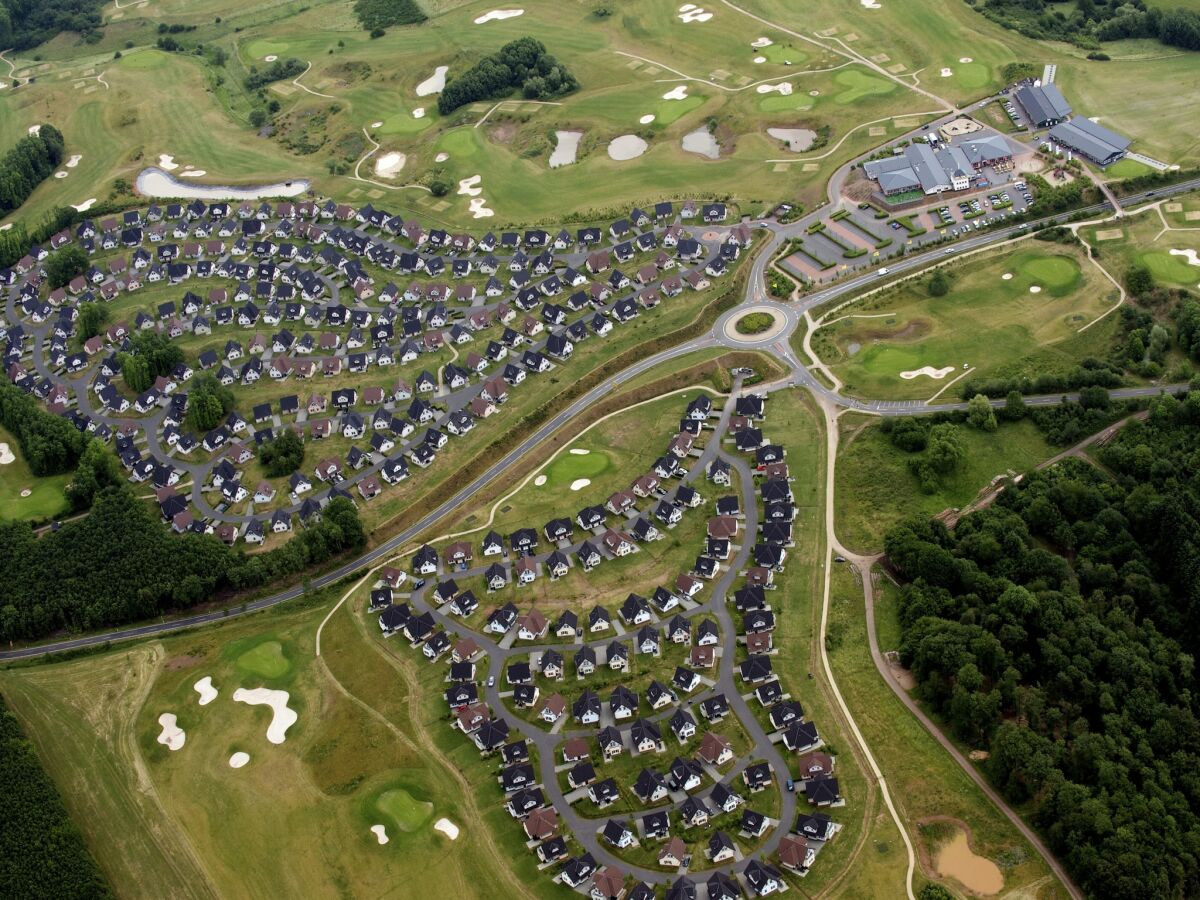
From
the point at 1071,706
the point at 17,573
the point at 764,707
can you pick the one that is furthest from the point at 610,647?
the point at 17,573

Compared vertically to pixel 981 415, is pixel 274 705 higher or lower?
lower

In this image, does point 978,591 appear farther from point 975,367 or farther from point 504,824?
point 504,824

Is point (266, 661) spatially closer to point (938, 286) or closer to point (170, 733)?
point (170, 733)

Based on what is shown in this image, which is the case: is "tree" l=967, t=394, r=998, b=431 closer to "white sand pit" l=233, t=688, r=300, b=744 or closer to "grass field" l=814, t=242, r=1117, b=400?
"grass field" l=814, t=242, r=1117, b=400

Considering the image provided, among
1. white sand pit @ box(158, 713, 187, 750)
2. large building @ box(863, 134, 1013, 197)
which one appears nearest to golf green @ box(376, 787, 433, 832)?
white sand pit @ box(158, 713, 187, 750)

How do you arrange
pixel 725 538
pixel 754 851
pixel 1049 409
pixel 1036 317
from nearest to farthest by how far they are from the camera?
pixel 754 851 → pixel 725 538 → pixel 1049 409 → pixel 1036 317

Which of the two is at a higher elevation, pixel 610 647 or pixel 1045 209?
pixel 1045 209

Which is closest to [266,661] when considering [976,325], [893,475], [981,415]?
[893,475]
